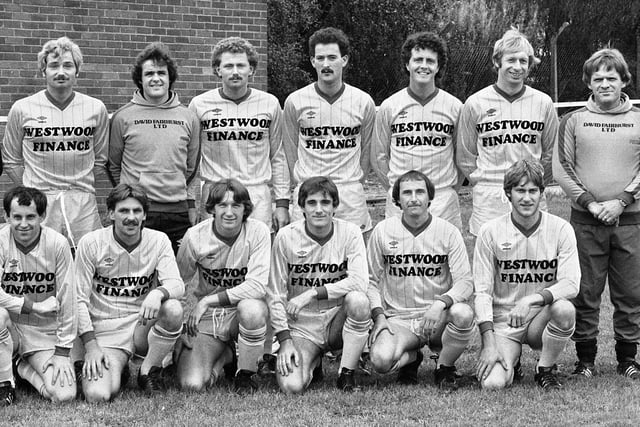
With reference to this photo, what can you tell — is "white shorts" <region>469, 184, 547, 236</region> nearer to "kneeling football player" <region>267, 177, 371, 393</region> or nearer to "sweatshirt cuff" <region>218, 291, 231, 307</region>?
"kneeling football player" <region>267, 177, 371, 393</region>

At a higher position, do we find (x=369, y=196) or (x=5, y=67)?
(x=5, y=67)

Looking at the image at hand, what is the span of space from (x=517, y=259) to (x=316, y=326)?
1.26 m

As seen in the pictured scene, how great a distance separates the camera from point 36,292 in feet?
18.2

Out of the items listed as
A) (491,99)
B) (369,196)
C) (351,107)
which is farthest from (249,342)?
(369,196)

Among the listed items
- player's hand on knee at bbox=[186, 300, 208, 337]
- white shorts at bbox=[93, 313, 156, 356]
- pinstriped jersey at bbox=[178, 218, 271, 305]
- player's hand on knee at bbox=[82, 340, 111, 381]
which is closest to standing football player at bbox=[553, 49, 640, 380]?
pinstriped jersey at bbox=[178, 218, 271, 305]

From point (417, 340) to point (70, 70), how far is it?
2697mm

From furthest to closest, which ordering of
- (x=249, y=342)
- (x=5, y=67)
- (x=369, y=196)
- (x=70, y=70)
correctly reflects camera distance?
(x=369, y=196) < (x=5, y=67) < (x=70, y=70) < (x=249, y=342)

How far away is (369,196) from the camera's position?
13250 mm

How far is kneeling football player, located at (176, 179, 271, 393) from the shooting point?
5.56 meters

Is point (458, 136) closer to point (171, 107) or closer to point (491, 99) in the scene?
point (491, 99)

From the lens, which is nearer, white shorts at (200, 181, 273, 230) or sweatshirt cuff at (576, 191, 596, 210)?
sweatshirt cuff at (576, 191, 596, 210)

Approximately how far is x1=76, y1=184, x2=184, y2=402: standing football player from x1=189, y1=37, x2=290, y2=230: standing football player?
0.72m

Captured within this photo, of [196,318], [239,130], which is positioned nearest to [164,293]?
[196,318]

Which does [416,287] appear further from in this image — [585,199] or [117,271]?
[117,271]
